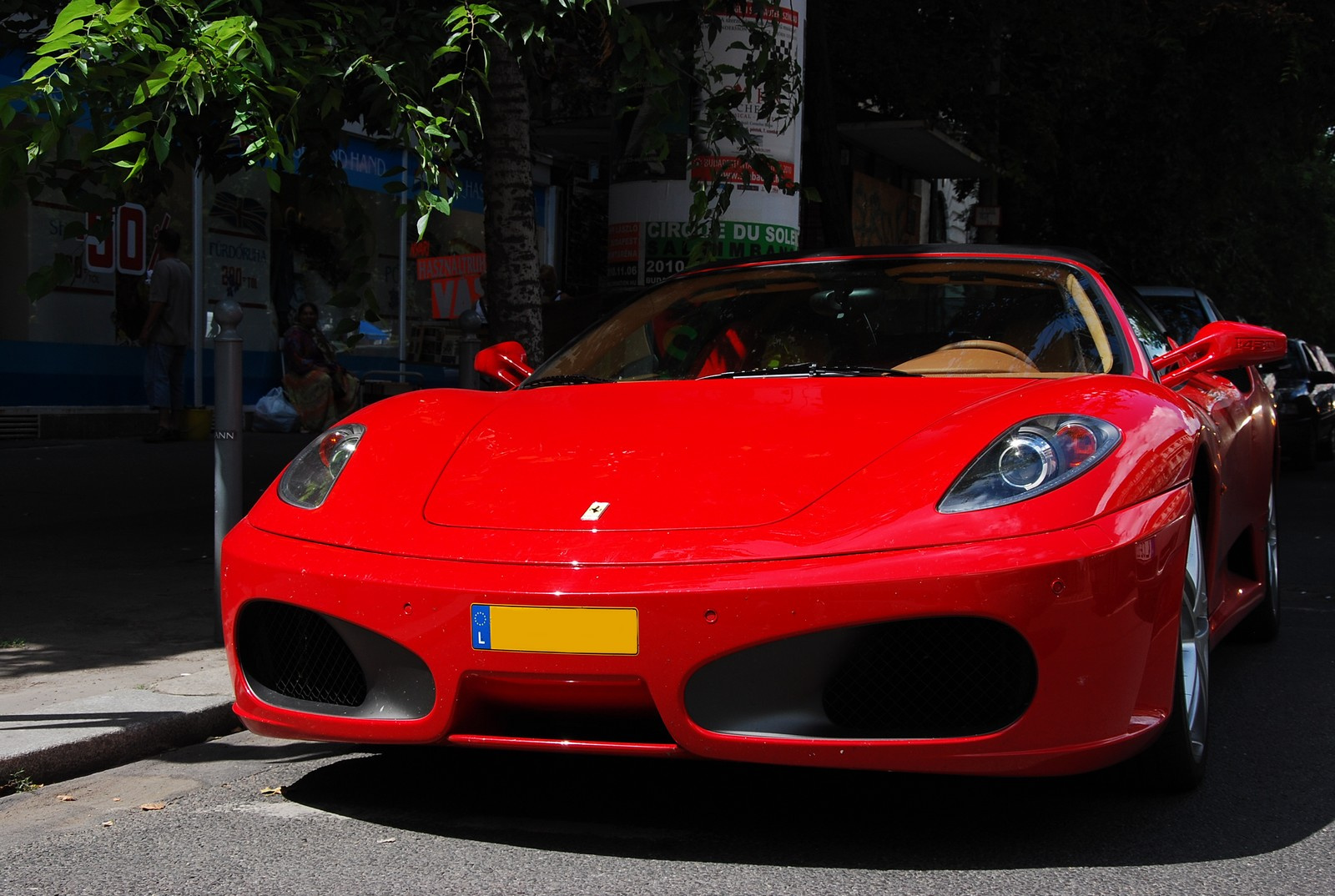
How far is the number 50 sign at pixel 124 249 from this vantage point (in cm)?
1354

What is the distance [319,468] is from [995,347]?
179 centimetres

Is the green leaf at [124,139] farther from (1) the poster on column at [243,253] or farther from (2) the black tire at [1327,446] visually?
(2) the black tire at [1327,446]

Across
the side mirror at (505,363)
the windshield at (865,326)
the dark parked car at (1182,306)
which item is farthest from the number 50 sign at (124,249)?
the windshield at (865,326)

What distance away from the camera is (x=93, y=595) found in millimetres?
6223

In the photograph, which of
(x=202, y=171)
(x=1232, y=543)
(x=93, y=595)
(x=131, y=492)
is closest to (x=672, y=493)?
(x=1232, y=543)

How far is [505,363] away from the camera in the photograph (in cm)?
477

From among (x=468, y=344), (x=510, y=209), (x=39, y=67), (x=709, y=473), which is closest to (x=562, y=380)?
(x=709, y=473)

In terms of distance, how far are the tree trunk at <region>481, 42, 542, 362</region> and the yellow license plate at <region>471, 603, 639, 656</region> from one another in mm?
4953

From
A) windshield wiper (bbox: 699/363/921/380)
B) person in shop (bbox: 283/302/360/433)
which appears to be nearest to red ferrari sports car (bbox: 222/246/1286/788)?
windshield wiper (bbox: 699/363/921/380)

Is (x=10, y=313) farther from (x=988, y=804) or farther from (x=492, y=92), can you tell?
(x=988, y=804)

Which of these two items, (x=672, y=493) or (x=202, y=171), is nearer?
(x=672, y=493)

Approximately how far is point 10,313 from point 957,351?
410 inches

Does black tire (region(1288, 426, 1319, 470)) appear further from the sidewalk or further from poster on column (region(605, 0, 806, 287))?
the sidewalk

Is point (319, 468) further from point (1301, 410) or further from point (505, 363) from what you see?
point (1301, 410)
